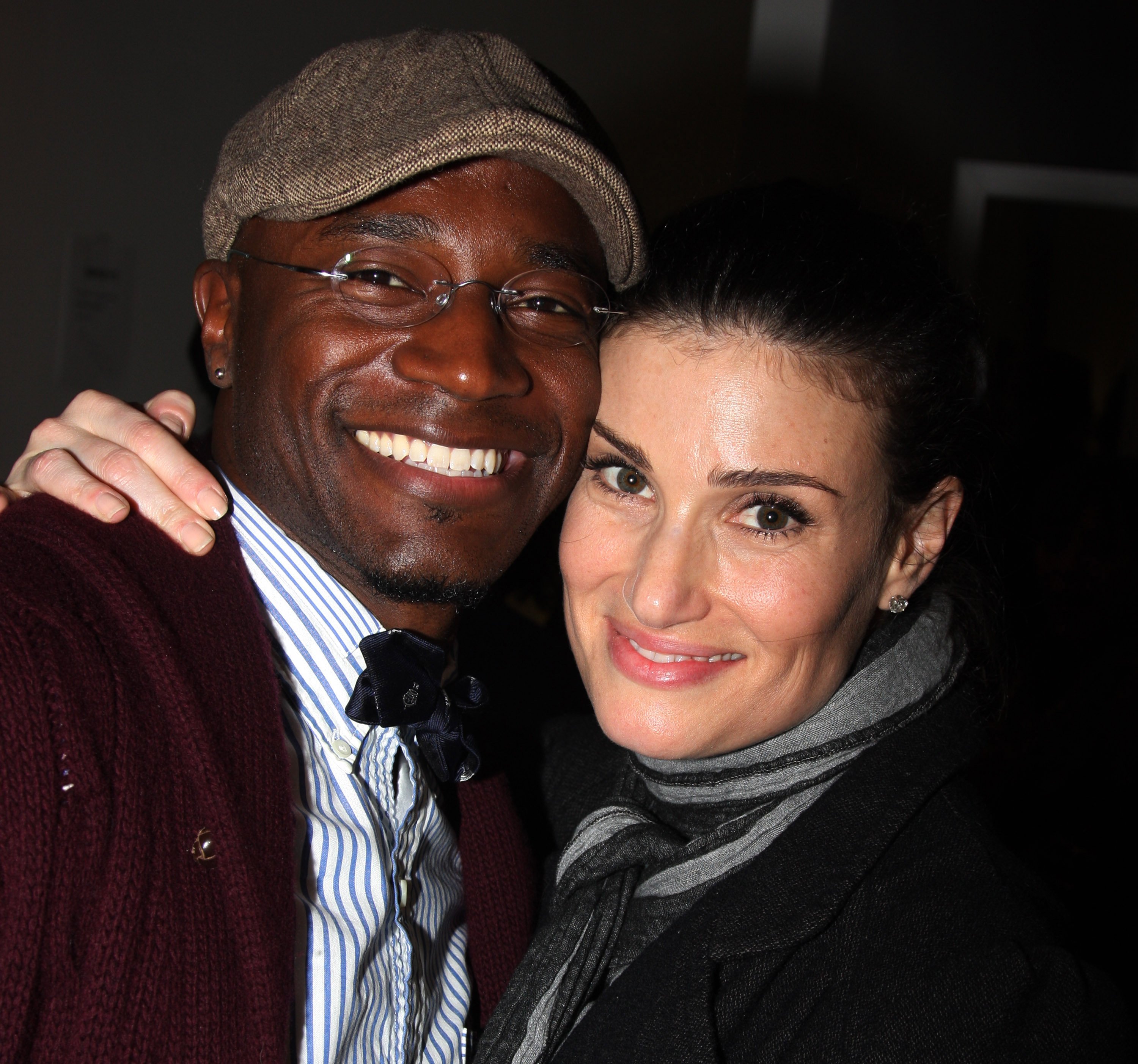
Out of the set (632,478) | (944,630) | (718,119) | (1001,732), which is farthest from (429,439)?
(718,119)

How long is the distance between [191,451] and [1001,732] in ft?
7.04

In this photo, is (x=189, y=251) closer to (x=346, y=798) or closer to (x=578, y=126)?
(x=578, y=126)

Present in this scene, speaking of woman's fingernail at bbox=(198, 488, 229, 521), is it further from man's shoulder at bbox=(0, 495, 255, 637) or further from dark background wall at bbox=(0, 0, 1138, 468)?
dark background wall at bbox=(0, 0, 1138, 468)

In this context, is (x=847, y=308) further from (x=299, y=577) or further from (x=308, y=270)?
(x=299, y=577)

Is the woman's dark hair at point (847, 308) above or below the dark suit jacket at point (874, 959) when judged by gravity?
above

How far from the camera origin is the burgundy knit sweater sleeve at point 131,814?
0.98m

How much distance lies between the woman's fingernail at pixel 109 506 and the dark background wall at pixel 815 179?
1.27 meters

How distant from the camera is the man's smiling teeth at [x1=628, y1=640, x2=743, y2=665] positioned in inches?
59.0

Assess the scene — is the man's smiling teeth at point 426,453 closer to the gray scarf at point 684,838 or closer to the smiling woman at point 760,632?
the smiling woman at point 760,632

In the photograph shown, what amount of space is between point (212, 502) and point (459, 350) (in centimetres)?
38

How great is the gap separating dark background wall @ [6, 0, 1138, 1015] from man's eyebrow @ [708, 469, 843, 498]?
54 cm

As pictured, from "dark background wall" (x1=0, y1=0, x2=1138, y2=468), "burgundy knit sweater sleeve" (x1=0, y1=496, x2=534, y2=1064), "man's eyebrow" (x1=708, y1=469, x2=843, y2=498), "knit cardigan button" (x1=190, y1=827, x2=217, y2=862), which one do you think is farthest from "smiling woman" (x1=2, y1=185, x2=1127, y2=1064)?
"dark background wall" (x1=0, y1=0, x2=1138, y2=468)

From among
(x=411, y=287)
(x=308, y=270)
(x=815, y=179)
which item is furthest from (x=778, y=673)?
(x=815, y=179)

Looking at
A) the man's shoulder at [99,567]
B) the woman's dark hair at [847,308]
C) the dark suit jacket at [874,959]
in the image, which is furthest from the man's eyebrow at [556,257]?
the dark suit jacket at [874,959]
